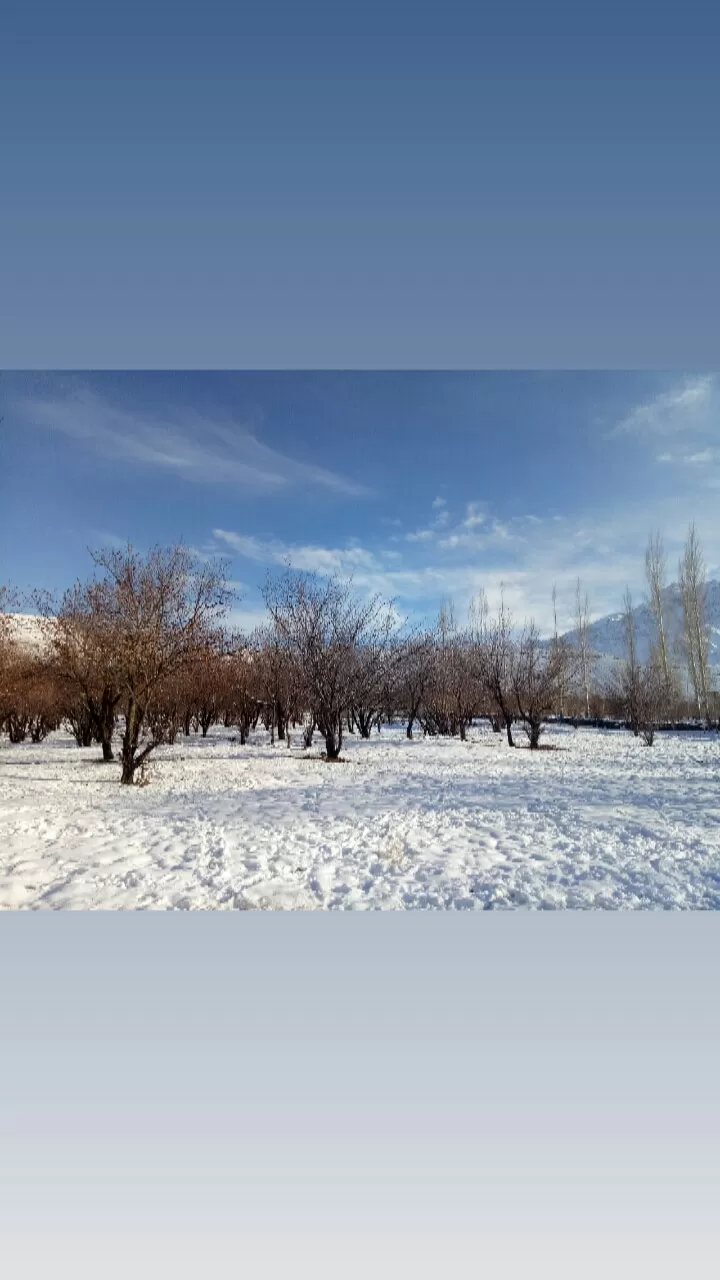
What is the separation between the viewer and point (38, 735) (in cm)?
1284

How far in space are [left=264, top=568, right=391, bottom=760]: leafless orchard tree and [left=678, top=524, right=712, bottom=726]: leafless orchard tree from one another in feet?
11.6

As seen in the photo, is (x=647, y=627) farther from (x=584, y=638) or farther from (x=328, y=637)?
(x=328, y=637)

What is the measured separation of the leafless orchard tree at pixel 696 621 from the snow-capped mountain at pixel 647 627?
70 mm

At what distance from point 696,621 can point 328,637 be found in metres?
4.53

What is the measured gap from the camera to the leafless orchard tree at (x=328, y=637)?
7703 millimetres

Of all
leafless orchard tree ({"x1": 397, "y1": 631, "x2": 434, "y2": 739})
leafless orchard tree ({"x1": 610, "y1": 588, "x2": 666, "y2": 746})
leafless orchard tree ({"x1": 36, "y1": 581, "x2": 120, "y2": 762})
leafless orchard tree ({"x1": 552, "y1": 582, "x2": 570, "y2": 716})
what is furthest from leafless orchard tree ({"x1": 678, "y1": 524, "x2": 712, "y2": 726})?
leafless orchard tree ({"x1": 36, "y1": 581, "x2": 120, "y2": 762})

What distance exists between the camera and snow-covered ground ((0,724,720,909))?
231 centimetres

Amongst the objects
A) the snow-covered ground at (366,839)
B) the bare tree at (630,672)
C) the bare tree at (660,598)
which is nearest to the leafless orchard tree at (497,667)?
the bare tree at (630,672)

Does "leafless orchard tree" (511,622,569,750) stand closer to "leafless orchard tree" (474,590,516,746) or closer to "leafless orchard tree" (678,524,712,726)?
"leafless orchard tree" (474,590,516,746)

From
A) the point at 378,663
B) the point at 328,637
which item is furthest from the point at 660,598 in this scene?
the point at 378,663

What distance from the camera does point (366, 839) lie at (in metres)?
3.15

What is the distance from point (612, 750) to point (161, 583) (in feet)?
23.2

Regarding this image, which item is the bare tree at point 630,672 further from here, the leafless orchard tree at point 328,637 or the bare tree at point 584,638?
the leafless orchard tree at point 328,637
